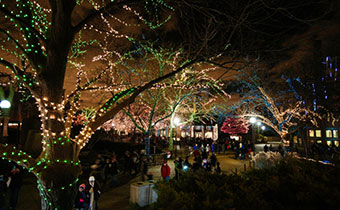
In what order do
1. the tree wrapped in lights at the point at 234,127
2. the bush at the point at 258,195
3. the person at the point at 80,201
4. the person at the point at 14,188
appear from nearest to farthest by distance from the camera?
the bush at the point at 258,195, the person at the point at 80,201, the person at the point at 14,188, the tree wrapped in lights at the point at 234,127

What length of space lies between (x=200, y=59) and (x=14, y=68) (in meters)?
4.71

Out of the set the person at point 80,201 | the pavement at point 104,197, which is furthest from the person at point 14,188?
the person at point 80,201

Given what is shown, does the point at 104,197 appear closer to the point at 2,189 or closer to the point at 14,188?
the point at 14,188

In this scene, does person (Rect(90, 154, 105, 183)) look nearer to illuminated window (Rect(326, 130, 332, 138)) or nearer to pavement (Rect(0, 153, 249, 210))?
pavement (Rect(0, 153, 249, 210))

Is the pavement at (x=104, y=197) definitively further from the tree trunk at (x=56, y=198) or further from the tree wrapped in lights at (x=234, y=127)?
the tree wrapped in lights at (x=234, y=127)

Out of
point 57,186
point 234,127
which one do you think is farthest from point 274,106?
point 234,127

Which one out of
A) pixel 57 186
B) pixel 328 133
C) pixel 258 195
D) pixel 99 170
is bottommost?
pixel 99 170

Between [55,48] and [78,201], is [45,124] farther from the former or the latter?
[78,201]

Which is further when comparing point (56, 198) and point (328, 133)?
point (328, 133)

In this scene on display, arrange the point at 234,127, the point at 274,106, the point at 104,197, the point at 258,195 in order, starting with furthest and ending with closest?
the point at 234,127, the point at 274,106, the point at 104,197, the point at 258,195

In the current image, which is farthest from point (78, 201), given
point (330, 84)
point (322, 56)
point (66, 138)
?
point (322, 56)

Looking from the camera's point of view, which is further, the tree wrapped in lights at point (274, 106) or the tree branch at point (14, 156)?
the tree wrapped in lights at point (274, 106)

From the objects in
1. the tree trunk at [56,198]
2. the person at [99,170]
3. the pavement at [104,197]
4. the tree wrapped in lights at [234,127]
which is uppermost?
the tree wrapped in lights at [234,127]

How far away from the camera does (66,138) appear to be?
528 cm
